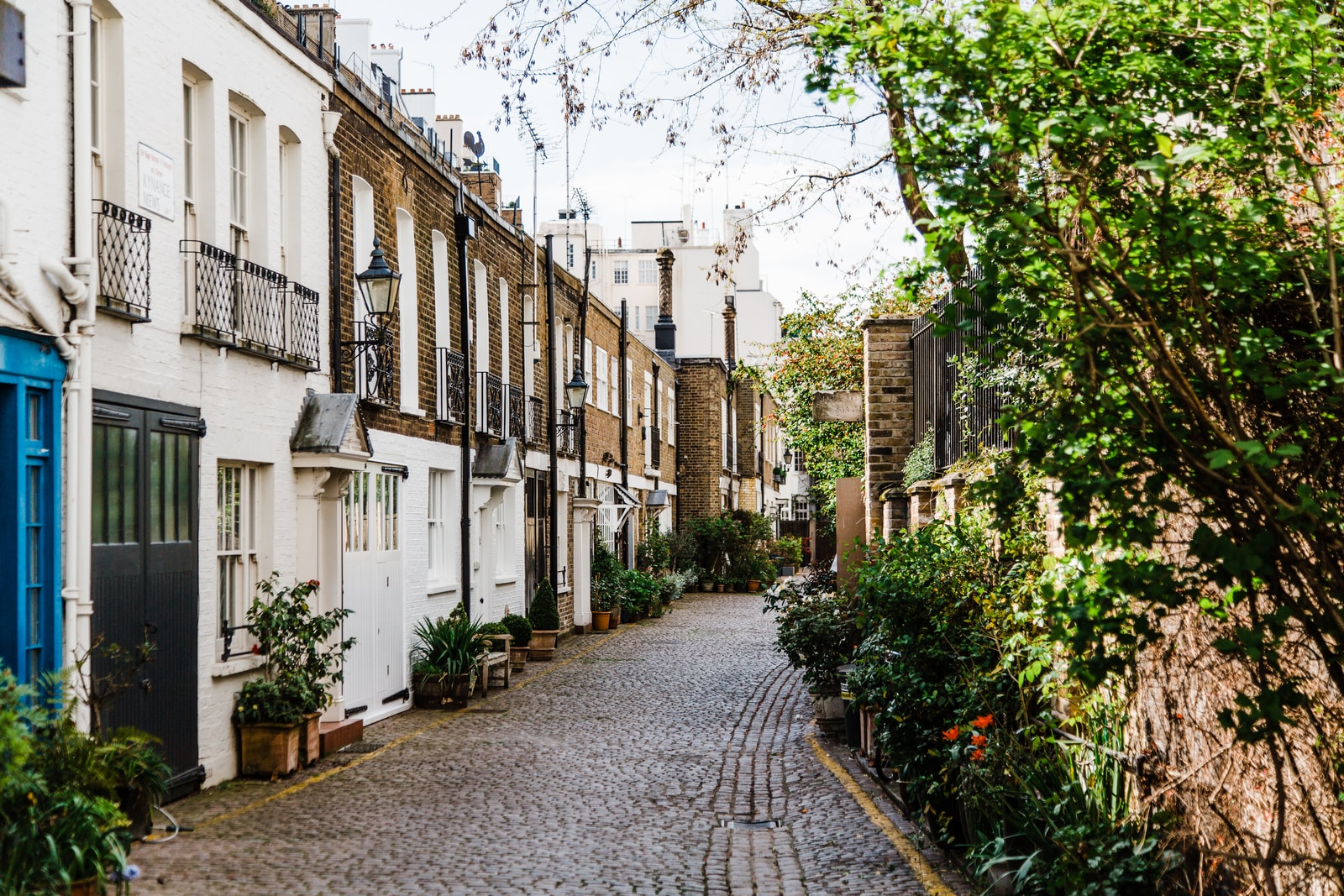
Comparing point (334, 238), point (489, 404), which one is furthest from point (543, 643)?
point (334, 238)

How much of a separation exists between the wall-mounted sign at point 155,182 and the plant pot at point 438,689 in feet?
23.6

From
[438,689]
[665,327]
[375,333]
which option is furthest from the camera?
[665,327]

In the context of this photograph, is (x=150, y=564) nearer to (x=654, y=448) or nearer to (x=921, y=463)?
(x=921, y=463)

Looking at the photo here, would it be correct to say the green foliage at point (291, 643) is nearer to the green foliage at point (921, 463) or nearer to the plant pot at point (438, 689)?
the plant pot at point (438, 689)

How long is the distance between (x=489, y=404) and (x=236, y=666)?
831 centimetres

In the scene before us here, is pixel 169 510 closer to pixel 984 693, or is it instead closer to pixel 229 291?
pixel 229 291

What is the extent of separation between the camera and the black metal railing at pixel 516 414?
64.8 ft

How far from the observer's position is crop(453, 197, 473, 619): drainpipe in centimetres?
1736

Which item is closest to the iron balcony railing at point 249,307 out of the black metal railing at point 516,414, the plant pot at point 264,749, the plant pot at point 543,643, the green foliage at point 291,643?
the green foliage at point 291,643

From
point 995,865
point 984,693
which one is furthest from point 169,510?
point 995,865

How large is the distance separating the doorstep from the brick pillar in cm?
565

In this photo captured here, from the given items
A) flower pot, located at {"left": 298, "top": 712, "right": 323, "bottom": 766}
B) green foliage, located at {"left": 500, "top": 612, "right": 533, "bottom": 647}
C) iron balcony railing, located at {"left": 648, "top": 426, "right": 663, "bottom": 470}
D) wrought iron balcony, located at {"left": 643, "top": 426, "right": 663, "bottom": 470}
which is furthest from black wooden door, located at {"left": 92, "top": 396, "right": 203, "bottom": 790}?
iron balcony railing, located at {"left": 648, "top": 426, "right": 663, "bottom": 470}

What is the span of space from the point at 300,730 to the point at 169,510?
240 cm

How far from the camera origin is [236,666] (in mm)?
10570
